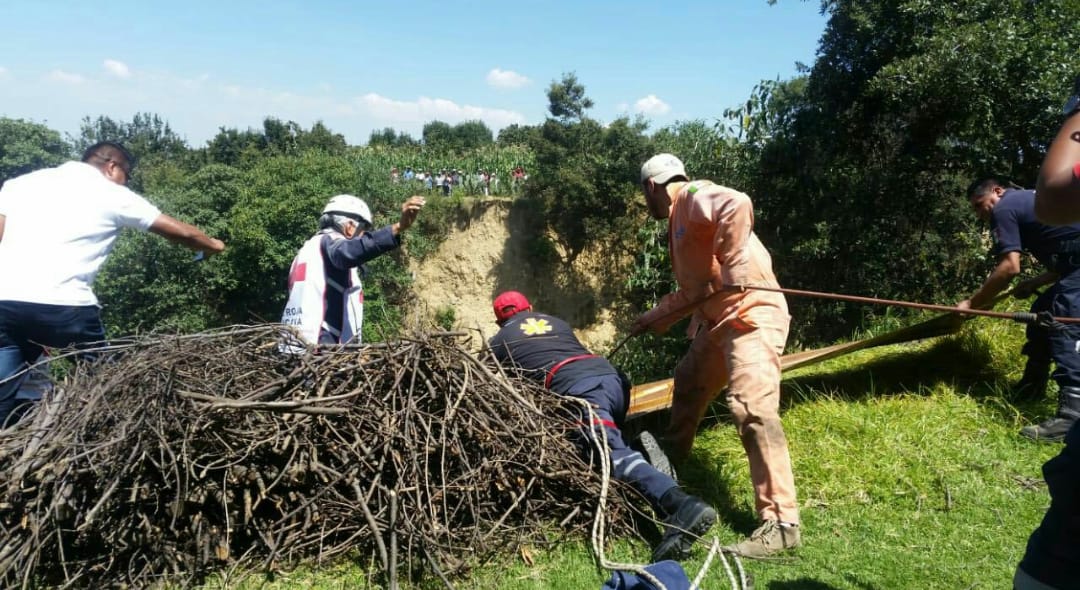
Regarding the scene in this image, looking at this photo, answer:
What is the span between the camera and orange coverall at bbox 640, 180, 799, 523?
3.53 metres

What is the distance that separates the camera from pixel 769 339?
382cm

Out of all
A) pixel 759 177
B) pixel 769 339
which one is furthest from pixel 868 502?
pixel 759 177

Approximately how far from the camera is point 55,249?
3.96 metres

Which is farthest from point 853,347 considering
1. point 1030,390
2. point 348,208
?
point 348,208

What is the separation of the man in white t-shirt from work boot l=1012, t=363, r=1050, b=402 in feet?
18.1

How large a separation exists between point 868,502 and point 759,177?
821 centimetres

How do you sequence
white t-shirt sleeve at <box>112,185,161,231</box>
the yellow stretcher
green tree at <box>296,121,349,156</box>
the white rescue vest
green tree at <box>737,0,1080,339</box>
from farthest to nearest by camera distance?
1. green tree at <box>296,121,349,156</box>
2. green tree at <box>737,0,1080,339</box>
3. the yellow stretcher
4. the white rescue vest
5. white t-shirt sleeve at <box>112,185,161,231</box>

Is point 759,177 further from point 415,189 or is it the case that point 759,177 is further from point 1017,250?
point 415,189

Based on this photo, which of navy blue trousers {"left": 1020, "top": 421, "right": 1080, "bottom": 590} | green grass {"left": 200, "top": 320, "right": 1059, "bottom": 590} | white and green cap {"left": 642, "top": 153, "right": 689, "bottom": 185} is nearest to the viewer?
navy blue trousers {"left": 1020, "top": 421, "right": 1080, "bottom": 590}

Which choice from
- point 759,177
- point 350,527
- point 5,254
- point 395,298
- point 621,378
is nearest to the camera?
point 350,527

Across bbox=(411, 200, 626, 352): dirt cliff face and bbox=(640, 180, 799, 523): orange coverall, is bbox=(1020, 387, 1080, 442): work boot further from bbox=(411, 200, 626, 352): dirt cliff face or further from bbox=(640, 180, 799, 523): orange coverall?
bbox=(411, 200, 626, 352): dirt cliff face

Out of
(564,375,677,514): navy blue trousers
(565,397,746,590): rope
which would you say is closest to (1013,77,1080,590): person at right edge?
(565,397,746,590): rope

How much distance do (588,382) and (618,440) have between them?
1.23ft

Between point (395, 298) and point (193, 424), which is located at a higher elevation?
point (193, 424)
